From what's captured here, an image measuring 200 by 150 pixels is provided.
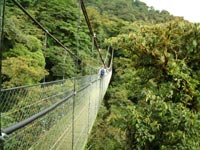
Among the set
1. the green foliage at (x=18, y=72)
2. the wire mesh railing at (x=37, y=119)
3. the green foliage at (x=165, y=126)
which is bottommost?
the green foliage at (x=165, y=126)

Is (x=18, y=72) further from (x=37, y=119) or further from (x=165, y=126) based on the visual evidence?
(x=37, y=119)

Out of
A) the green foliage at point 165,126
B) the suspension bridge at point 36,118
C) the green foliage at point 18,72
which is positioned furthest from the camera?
the green foliage at point 18,72

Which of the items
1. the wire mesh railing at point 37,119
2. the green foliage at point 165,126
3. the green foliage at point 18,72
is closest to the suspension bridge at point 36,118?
the wire mesh railing at point 37,119

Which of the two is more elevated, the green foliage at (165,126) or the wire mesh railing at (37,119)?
the wire mesh railing at (37,119)

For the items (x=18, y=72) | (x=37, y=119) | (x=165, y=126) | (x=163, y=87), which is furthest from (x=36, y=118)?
(x=18, y=72)

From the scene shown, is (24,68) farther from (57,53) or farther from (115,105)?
(115,105)

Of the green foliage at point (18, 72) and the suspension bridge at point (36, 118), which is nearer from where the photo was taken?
the suspension bridge at point (36, 118)

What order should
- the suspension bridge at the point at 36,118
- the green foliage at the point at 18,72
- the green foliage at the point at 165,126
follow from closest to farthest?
1. the suspension bridge at the point at 36,118
2. the green foliage at the point at 165,126
3. the green foliage at the point at 18,72

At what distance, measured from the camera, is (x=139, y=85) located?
3908 mm

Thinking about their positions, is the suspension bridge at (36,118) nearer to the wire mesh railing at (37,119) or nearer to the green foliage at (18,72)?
the wire mesh railing at (37,119)

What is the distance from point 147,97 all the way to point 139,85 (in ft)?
2.53

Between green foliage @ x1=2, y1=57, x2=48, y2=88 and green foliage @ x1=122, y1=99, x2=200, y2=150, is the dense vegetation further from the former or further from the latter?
green foliage @ x1=2, y1=57, x2=48, y2=88

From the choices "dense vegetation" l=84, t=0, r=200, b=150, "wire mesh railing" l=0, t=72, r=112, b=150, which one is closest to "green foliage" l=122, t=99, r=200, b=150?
"dense vegetation" l=84, t=0, r=200, b=150

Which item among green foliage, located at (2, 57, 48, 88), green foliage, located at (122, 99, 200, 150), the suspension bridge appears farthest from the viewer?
green foliage, located at (2, 57, 48, 88)
